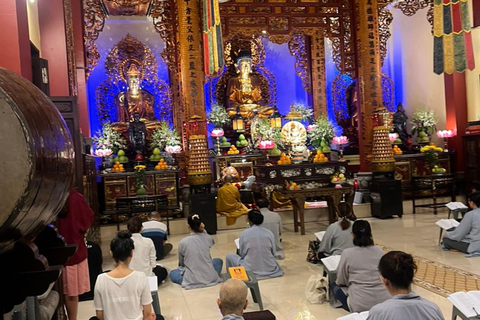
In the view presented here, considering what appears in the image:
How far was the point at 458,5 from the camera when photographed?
686cm

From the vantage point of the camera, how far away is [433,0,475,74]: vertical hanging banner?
664cm

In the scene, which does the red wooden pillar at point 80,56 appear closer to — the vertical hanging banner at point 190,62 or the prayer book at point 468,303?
the vertical hanging banner at point 190,62

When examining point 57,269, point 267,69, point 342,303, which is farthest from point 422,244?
point 267,69

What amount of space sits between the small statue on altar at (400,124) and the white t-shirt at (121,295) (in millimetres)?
11621

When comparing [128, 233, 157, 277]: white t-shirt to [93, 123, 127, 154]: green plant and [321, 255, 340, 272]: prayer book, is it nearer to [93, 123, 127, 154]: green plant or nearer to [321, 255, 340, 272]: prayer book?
[321, 255, 340, 272]: prayer book

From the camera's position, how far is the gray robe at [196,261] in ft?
17.3

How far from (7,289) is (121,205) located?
8.09 m

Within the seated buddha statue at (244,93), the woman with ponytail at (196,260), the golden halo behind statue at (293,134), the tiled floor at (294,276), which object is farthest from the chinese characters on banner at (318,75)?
the woman with ponytail at (196,260)

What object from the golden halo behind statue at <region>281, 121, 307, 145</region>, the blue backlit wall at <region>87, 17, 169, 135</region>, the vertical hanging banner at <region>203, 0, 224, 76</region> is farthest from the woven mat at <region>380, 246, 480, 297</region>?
the blue backlit wall at <region>87, 17, 169, 135</region>

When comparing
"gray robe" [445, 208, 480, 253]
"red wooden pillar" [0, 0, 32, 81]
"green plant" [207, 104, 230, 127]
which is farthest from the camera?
"green plant" [207, 104, 230, 127]

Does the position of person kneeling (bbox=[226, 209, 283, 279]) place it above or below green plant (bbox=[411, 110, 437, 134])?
below

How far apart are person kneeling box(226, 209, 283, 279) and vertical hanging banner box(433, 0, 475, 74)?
348 centimetres

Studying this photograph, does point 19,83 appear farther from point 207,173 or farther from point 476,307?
point 207,173

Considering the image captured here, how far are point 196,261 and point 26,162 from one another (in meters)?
4.50
